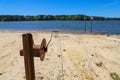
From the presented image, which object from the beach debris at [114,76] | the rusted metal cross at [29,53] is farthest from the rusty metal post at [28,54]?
the beach debris at [114,76]

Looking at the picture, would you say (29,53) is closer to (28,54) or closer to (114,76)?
(28,54)

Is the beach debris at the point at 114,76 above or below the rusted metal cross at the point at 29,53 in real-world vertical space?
below

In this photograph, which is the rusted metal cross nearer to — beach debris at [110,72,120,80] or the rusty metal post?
the rusty metal post

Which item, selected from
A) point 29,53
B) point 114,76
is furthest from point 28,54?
point 114,76

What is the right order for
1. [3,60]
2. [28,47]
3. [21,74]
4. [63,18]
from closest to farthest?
[28,47]
[21,74]
[3,60]
[63,18]

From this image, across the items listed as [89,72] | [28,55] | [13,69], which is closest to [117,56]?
[89,72]

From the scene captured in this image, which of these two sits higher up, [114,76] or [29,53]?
[29,53]

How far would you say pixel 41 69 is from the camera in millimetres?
7547

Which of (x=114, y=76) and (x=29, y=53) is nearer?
(x=29, y=53)

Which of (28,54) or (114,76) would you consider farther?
(114,76)

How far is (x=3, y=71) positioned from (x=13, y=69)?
42 cm

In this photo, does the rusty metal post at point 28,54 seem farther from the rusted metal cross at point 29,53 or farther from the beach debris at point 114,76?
the beach debris at point 114,76

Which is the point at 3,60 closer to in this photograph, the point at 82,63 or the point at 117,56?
the point at 82,63

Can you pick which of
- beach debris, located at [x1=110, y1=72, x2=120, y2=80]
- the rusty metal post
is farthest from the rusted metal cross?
beach debris, located at [x1=110, y1=72, x2=120, y2=80]
